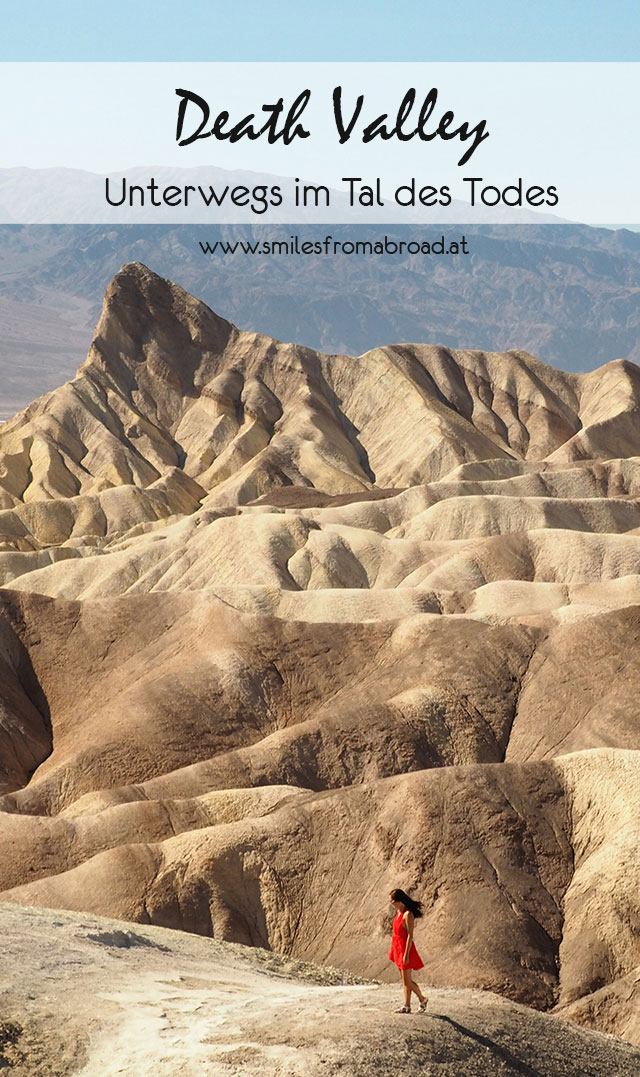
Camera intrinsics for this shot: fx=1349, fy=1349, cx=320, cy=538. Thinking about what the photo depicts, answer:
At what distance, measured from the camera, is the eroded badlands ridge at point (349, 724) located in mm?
37531

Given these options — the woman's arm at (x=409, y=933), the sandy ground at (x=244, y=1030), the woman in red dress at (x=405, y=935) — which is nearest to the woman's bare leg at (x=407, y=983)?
the woman in red dress at (x=405, y=935)

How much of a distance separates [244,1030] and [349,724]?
2939cm

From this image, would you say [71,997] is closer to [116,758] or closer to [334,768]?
[334,768]

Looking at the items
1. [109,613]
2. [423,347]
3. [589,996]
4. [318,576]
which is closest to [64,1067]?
[589,996]

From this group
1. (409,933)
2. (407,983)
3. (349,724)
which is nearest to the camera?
(409,933)

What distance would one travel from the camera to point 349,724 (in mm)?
50250

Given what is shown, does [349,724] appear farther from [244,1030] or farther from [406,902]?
[406,902]

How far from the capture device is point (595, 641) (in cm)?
5459

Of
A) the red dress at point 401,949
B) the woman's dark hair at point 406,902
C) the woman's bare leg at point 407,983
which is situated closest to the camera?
the woman's dark hair at point 406,902

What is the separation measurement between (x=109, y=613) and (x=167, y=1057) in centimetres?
4526

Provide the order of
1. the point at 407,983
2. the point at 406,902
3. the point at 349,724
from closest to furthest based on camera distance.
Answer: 1. the point at 406,902
2. the point at 407,983
3. the point at 349,724

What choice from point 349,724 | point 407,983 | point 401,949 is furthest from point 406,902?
point 349,724

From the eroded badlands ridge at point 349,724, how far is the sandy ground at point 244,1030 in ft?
35.6

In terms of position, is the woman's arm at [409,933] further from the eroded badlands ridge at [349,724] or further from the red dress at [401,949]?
the eroded badlands ridge at [349,724]
